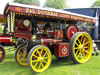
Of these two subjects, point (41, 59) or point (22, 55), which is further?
point (22, 55)

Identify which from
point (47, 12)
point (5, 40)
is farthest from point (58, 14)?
point (5, 40)

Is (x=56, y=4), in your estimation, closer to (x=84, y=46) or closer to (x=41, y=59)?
(x=84, y=46)

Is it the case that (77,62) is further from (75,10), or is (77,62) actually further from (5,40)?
(75,10)

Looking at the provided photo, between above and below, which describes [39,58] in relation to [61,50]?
below

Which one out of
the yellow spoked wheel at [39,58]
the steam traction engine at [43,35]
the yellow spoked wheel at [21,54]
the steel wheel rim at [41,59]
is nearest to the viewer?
the yellow spoked wheel at [39,58]

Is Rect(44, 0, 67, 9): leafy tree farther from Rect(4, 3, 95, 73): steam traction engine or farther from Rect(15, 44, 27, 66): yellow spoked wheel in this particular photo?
Rect(15, 44, 27, 66): yellow spoked wheel

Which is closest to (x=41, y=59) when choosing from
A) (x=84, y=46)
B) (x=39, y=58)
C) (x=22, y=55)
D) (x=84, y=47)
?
(x=39, y=58)

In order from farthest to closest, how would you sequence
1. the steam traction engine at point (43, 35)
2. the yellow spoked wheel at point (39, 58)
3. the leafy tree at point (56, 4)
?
the leafy tree at point (56, 4)
the steam traction engine at point (43, 35)
the yellow spoked wheel at point (39, 58)

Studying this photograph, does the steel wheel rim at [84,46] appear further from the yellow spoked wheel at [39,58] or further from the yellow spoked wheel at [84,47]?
the yellow spoked wheel at [39,58]

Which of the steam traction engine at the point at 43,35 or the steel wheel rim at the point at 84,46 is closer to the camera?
the steam traction engine at the point at 43,35

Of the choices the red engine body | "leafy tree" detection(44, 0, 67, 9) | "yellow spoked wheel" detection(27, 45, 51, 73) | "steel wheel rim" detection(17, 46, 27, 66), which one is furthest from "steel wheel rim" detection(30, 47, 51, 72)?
"leafy tree" detection(44, 0, 67, 9)

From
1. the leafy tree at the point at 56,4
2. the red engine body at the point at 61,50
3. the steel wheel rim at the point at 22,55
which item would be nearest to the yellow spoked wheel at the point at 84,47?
the red engine body at the point at 61,50

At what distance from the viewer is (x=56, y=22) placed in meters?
4.24

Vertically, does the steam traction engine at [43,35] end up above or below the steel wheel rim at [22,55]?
above
